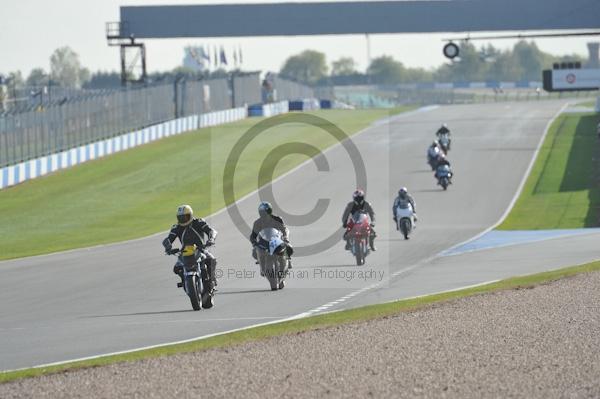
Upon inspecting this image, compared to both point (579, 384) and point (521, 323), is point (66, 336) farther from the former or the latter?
point (579, 384)

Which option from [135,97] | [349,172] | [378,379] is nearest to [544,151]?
[349,172]

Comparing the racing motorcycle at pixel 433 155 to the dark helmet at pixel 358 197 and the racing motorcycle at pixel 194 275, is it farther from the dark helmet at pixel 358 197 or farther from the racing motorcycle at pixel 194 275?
the racing motorcycle at pixel 194 275

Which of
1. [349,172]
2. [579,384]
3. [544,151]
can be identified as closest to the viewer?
[579,384]

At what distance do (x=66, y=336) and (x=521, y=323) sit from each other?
606cm

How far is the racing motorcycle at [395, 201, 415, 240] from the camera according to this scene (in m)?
32.7

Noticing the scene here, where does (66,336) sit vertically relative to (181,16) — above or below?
below

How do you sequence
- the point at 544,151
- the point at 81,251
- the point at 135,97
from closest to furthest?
the point at 81,251
the point at 544,151
the point at 135,97

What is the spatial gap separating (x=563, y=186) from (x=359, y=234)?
22264mm

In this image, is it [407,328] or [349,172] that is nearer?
[407,328]

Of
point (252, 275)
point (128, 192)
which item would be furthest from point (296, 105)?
point (252, 275)

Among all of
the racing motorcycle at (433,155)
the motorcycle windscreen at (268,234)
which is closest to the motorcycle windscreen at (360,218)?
the motorcycle windscreen at (268,234)

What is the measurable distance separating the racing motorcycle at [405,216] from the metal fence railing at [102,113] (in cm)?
1843

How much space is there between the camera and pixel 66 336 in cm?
1733

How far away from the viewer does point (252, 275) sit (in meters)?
25.7
